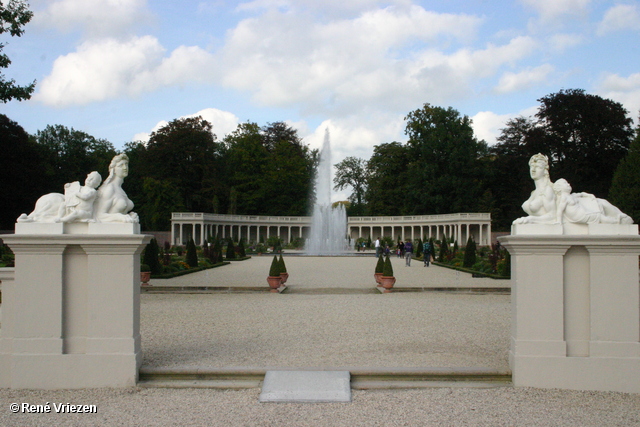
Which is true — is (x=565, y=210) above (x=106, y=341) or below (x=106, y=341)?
above

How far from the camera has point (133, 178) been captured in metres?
79.2

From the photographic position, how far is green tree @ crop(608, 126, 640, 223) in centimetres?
4594

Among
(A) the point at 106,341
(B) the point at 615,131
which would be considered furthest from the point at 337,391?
(B) the point at 615,131

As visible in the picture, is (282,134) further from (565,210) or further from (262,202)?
(565,210)

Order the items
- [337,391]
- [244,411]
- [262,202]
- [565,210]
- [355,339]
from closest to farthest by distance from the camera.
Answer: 1. [244,411]
2. [337,391]
3. [565,210]
4. [355,339]
5. [262,202]

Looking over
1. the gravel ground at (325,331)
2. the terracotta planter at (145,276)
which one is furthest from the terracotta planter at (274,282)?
the terracotta planter at (145,276)

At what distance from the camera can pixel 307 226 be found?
84812mm

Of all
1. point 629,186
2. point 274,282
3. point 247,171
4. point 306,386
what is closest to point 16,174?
point 247,171

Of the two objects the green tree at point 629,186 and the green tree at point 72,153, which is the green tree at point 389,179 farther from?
the green tree at point 72,153

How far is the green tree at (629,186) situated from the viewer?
4594 centimetres

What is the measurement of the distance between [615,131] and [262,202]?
1947 inches

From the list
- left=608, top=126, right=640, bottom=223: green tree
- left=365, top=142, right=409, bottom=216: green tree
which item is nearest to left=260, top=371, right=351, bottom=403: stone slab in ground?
left=608, top=126, right=640, bottom=223: green tree

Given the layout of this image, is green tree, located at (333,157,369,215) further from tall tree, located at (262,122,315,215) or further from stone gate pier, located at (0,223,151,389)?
stone gate pier, located at (0,223,151,389)

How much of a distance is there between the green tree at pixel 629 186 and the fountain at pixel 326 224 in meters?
A: 28.6
